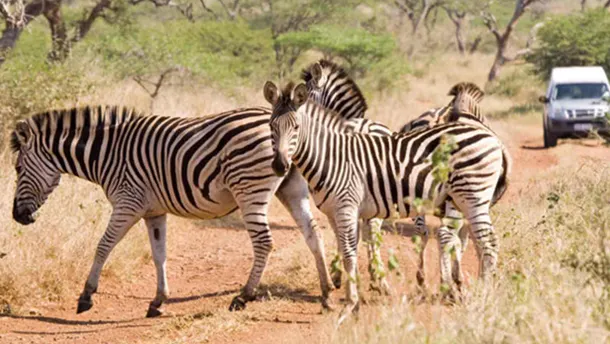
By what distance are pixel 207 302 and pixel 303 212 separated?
115cm

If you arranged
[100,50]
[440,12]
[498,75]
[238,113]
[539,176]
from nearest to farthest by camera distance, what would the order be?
[238,113]
[539,176]
[100,50]
[498,75]
[440,12]

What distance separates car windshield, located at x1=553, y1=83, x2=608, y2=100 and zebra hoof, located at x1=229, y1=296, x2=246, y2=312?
14.5m

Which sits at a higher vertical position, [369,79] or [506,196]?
[369,79]

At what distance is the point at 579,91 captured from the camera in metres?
21.2

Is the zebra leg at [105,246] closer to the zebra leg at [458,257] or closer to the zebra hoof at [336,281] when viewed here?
the zebra hoof at [336,281]

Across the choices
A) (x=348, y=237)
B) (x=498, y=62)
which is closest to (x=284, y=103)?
(x=348, y=237)

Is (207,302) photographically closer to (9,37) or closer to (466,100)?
(466,100)

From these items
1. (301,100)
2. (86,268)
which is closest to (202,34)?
(86,268)

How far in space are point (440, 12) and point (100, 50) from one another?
4236 centimetres

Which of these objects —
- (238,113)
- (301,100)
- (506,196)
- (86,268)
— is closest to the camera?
(301,100)

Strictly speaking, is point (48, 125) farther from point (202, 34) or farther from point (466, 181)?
point (202, 34)

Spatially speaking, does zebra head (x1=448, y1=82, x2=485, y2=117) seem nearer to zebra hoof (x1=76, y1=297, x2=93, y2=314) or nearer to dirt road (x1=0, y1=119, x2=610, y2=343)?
dirt road (x1=0, y1=119, x2=610, y2=343)

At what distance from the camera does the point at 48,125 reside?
27.9ft

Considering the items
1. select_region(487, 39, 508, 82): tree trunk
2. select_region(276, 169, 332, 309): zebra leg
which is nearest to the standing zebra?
select_region(276, 169, 332, 309): zebra leg
